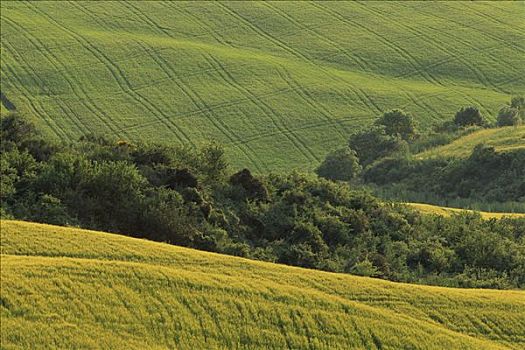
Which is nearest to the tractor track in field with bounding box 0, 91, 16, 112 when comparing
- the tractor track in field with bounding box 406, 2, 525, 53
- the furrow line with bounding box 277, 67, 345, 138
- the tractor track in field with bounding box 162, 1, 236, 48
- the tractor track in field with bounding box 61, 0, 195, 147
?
the tractor track in field with bounding box 61, 0, 195, 147

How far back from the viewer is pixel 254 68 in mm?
105688

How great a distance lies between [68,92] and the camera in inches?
3804

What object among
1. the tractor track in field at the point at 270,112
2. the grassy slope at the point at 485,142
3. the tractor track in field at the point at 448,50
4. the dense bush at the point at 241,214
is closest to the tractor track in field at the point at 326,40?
the tractor track in field at the point at 448,50

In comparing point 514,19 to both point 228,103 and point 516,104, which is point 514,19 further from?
point 228,103

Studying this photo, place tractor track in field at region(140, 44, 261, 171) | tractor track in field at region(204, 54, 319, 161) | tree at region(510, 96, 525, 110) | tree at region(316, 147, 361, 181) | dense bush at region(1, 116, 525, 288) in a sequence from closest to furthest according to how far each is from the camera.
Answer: dense bush at region(1, 116, 525, 288) < tree at region(316, 147, 361, 181) < tractor track in field at region(140, 44, 261, 171) < tractor track in field at region(204, 54, 319, 161) < tree at region(510, 96, 525, 110)

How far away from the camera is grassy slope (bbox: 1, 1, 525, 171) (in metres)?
92.3

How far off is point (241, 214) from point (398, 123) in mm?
50825

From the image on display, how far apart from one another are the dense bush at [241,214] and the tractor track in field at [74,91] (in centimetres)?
3841

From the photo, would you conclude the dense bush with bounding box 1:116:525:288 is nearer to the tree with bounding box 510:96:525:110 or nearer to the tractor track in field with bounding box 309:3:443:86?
the tree with bounding box 510:96:525:110

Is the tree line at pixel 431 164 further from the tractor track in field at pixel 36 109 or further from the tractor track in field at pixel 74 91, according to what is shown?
the tractor track in field at pixel 36 109

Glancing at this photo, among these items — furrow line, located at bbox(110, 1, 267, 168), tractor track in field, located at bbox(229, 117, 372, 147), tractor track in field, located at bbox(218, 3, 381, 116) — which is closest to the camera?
furrow line, located at bbox(110, 1, 267, 168)

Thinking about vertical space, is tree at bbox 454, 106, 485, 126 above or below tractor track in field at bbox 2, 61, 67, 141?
above

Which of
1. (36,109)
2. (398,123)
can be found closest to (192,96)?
(36,109)

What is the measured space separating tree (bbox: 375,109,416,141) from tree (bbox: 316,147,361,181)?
909 centimetres
